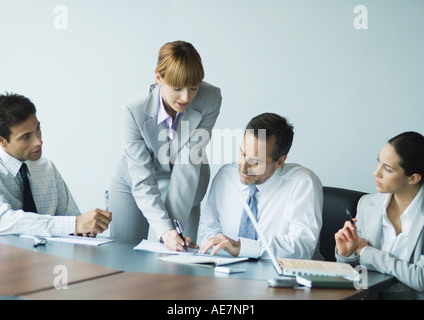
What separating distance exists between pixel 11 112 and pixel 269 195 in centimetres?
125

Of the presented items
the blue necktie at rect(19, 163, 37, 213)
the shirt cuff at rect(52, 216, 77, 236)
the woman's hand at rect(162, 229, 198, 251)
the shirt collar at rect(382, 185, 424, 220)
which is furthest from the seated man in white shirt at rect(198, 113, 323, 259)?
the blue necktie at rect(19, 163, 37, 213)

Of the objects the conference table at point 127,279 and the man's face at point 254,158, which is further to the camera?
the man's face at point 254,158

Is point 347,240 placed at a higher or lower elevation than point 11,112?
lower

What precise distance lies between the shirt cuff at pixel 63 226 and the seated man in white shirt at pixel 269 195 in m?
0.55

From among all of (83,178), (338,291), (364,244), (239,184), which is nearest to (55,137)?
(83,178)

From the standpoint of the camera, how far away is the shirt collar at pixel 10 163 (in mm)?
2479

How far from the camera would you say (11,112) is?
2.50 m

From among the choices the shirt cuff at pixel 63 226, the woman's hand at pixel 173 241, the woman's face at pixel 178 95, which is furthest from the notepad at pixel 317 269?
the shirt cuff at pixel 63 226

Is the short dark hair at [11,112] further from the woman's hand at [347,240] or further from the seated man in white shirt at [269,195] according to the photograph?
the woman's hand at [347,240]

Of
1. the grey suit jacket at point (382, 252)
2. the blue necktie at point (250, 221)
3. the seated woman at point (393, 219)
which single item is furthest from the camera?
the blue necktie at point (250, 221)

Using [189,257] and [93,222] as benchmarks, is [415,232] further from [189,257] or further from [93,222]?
[93,222]

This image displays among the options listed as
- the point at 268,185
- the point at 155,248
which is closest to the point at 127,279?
the point at 155,248

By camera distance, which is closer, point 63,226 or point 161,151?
point 63,226

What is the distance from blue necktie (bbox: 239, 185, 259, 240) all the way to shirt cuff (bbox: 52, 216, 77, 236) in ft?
2.37
